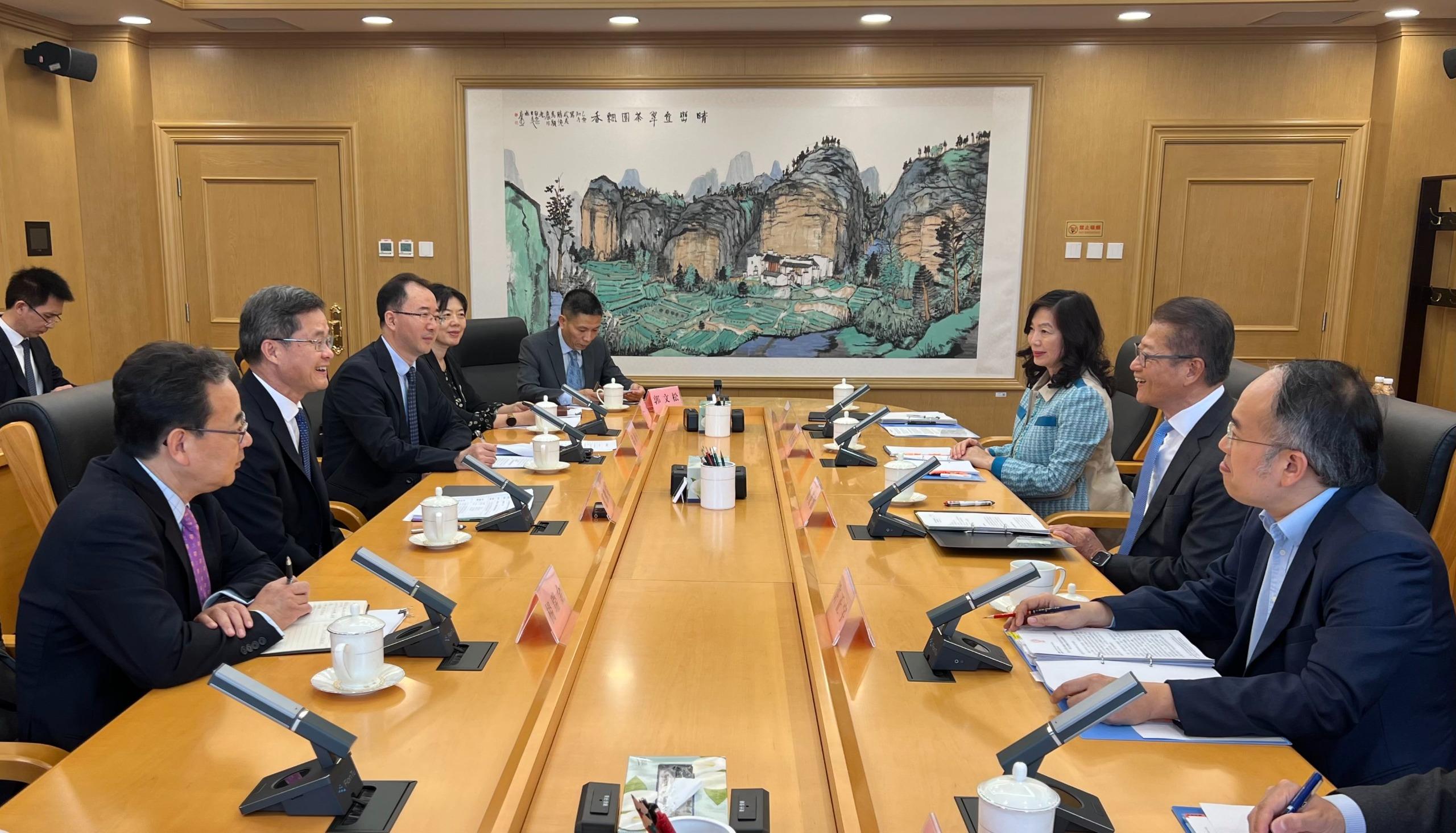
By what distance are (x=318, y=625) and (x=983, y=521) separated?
1.64 meters

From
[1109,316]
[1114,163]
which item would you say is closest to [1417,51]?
[1114,163]

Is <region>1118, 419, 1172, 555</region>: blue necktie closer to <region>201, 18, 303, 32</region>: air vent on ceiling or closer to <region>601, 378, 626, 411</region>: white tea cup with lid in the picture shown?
<region>601, 378, 626, 411</region>: white tea cup with lid

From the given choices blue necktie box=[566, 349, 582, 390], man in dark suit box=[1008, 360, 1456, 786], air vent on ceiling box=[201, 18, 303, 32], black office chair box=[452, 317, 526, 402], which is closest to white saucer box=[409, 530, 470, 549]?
man in dark suit box=[1008, 360, 1456, 786]

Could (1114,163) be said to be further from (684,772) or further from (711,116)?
(684,772)

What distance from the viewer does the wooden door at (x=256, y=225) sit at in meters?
6.27

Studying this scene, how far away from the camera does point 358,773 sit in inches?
54.7

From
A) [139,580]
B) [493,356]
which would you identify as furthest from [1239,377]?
[493,356]

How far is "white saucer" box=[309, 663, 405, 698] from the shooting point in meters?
1.65

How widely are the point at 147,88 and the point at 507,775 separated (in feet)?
20.5

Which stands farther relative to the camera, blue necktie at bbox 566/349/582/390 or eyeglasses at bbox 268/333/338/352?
blue necktie at bbox 566/349/582/390

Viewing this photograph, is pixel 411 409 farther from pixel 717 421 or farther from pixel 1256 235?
pixel 1256 235

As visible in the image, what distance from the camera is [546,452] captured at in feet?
10.9

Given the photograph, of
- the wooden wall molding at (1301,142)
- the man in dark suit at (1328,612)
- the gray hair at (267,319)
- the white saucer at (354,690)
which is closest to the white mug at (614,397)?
the gray hair at (267,319)

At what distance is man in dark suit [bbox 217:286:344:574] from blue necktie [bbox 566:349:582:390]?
2167 mm
